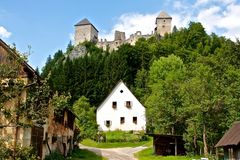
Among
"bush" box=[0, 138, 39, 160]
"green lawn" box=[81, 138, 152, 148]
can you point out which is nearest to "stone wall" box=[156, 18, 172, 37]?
"green lawn" box=[81, 138, 152, 148]

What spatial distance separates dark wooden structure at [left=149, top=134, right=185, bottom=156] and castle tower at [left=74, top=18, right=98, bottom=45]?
370ft

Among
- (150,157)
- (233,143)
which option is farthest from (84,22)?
(233,143)

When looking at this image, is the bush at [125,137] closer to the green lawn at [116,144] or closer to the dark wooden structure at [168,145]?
the green lawn at [116,144]

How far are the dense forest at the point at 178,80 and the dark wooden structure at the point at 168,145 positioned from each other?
48.3 inches

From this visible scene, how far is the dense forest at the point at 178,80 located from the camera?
4312cm

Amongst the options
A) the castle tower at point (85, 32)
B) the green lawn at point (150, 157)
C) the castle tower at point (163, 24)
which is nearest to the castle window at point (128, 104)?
the green lawn at point (150, 157)

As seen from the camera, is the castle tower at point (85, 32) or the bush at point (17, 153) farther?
the castle tower at point (85, 32)

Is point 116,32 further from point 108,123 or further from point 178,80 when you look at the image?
point 178,80

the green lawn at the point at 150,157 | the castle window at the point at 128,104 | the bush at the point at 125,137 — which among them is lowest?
the green lawn at the point at 150,157

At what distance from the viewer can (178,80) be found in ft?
186

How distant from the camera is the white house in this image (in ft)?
229

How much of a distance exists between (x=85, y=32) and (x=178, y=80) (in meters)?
107

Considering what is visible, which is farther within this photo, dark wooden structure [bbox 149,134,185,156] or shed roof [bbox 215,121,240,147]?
dark wooden structure [bbox 149,134,185,156]

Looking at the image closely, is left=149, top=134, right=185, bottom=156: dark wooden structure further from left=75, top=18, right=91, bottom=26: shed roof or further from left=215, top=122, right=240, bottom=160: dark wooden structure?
left=75, top=18, right=91, bottom=26: shed roof
